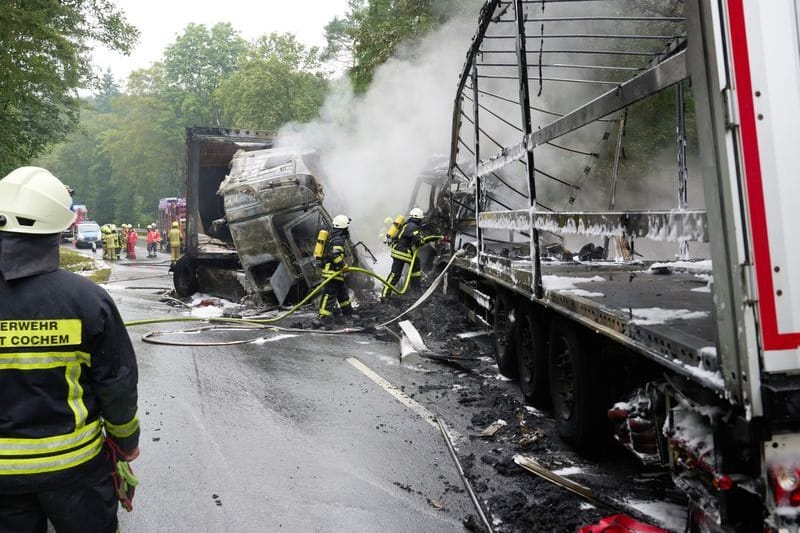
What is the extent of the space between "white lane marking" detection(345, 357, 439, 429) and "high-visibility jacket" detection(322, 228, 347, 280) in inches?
89.1

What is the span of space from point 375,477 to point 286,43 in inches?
1292

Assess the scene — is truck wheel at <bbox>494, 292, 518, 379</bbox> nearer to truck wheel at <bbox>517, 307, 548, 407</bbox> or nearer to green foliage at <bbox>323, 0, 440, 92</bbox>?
truck wheel at <bbox>517, 307, 548, 407</bbox>

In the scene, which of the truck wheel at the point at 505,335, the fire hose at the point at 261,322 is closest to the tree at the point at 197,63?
the fire hose at the point at 261,322

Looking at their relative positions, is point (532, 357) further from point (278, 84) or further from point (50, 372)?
point (278, 84)

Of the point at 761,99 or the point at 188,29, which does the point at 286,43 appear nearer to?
the point at 188,29

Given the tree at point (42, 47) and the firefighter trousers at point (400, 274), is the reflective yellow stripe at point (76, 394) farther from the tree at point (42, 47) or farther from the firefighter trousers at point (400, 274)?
the tree at point (42, 47)

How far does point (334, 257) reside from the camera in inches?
368

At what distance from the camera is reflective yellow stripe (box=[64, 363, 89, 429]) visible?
2.19 m

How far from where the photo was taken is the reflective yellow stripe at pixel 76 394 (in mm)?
2193


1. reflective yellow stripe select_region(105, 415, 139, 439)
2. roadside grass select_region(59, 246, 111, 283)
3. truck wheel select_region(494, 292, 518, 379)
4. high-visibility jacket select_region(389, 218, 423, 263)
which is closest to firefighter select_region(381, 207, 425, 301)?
high-visibility jacket select_region(389, 218, 423, 263)

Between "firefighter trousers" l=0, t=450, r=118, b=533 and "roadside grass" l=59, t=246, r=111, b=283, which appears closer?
"firefighter trousers" l=0, t=450, r=118, b=533

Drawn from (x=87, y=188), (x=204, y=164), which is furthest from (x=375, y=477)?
(x=87, y=188)

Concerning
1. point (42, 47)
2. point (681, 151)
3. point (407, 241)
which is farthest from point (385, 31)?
point (681, 151)

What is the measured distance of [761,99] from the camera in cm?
205
